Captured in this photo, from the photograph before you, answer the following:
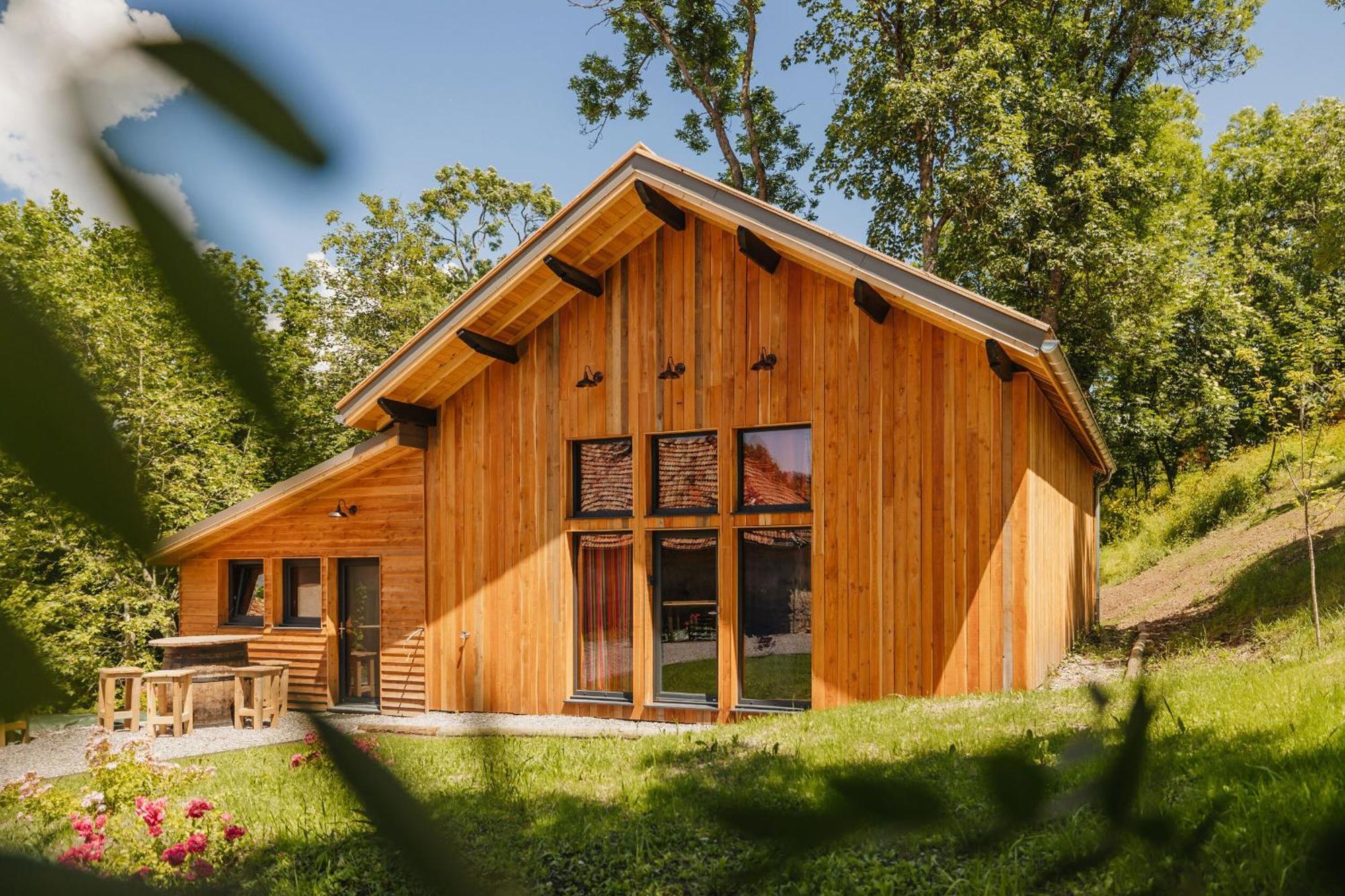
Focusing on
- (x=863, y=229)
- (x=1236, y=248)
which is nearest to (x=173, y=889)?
(x=863, y=229)

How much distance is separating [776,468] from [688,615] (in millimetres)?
1722

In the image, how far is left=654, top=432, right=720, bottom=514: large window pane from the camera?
9.22 metres

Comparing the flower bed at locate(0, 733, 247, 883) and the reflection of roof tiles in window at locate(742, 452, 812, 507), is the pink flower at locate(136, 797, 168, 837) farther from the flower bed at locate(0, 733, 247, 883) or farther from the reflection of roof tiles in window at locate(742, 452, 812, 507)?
the reflection of roof tiles in window at locate(742, 452, 812, 507)

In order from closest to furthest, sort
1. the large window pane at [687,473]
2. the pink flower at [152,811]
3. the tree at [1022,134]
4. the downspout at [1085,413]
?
the pink flower at [152,811] → the downspout at [1085,413] → the large window pane at [687,473] → the tree at [1022,134]

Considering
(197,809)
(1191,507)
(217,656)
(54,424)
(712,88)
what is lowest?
(217,656)

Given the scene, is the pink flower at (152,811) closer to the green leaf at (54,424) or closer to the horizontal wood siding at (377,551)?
the green leaf at (54,424)

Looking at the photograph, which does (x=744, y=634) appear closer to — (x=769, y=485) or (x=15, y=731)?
(x=769, y=485)

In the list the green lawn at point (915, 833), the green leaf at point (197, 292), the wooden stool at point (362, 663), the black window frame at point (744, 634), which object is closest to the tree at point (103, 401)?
the green leaf at point (197, 292)

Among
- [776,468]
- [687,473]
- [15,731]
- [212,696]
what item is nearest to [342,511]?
[212,696]

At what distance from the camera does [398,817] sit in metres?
0.32

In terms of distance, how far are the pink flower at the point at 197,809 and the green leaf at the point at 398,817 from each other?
430 cm

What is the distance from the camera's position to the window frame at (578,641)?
9.44m

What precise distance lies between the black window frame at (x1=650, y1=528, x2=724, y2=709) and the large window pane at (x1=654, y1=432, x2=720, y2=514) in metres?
0.25

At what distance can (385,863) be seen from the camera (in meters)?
0.35
